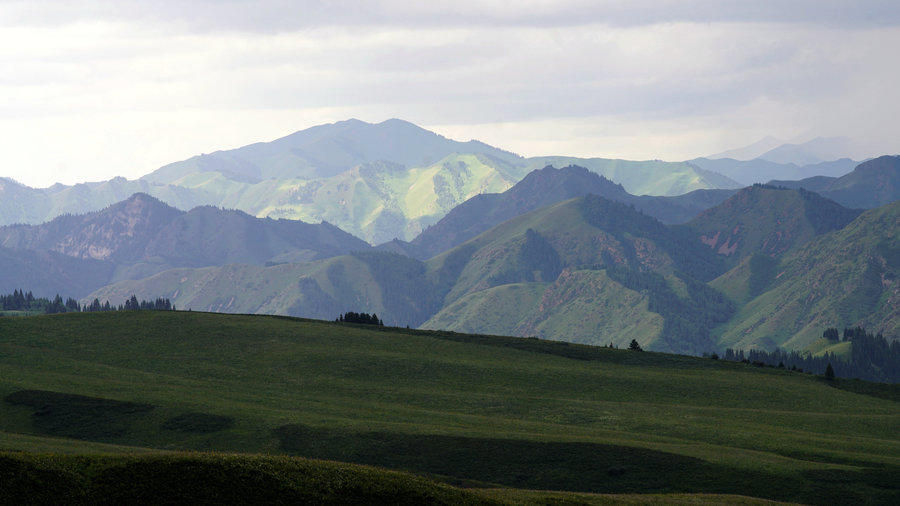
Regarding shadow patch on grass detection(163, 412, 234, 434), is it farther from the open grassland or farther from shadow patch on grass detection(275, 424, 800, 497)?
shadow patch on grass detection(275, 424, 800, 497)

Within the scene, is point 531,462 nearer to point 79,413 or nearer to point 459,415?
point 459,415

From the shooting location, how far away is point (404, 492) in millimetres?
59906

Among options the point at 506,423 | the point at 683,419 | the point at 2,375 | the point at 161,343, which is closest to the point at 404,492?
the point at 506,423

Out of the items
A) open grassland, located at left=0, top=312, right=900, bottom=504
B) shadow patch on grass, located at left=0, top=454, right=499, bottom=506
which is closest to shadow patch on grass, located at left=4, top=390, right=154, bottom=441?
open grassland, located at left=0, top=312, right=900, bottom=504

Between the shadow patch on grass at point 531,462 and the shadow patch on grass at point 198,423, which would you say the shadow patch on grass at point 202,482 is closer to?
the shadow patch on grass at point 531,462

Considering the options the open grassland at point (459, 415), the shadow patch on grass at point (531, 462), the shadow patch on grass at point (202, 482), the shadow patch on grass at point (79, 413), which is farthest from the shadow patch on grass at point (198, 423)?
the shadow patch on grass at point (202, 482)

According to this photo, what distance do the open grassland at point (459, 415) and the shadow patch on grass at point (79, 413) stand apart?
0.35m

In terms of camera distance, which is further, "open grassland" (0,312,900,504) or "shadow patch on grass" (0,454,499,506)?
"open grassland" (0,312,900,504)

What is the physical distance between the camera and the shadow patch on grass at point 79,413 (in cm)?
12312

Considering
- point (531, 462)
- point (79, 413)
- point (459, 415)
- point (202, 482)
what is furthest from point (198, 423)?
point (202, 482)

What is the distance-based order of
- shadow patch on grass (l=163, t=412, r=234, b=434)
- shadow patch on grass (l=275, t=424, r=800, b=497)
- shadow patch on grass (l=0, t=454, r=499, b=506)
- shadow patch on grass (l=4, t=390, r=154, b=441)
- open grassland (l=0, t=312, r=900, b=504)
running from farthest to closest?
shadow patch on grass (l=4, t=390, r=154, b=441), shadow patch on grass (l=163, t=412, r=234, b=434), open grassland (l=0, t=312, r=900, b=504), shadow patch on grass (l=275, t=424, r=800, b=497), shadow patch on grass (l=0, t=454, r=499, b=506)

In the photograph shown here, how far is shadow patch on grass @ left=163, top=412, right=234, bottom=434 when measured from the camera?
123000mm

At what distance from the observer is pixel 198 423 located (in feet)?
411

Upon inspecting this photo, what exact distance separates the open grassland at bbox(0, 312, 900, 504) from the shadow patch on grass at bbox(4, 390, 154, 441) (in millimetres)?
354
